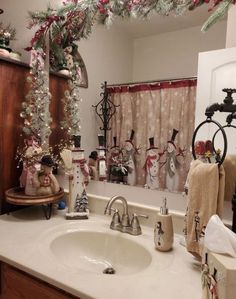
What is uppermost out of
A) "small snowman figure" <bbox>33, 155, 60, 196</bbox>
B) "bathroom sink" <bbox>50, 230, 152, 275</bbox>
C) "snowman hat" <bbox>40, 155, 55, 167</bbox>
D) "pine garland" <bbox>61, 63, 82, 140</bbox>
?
"pine garland" <bbox>61, 63, 82, 140</bbox>

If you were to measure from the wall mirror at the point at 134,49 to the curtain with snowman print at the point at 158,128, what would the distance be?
2 centimetres

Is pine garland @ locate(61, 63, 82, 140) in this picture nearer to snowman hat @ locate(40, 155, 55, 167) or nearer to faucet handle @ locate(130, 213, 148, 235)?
snowman hat @ locate(40, 155, 55, 167)

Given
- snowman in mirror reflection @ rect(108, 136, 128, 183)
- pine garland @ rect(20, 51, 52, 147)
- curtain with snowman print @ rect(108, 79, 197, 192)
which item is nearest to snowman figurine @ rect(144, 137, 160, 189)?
curtain with snowman print @ rect(108, 79, 197, 192)

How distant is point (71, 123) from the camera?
155cm

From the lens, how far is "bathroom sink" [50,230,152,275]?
1.07m

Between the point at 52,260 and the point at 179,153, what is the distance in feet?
2.27

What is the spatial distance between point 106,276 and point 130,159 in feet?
2.07

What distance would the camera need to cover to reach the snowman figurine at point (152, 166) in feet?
4.15

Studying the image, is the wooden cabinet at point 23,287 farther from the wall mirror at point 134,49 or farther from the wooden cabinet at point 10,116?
the wall mirror at point 134,49

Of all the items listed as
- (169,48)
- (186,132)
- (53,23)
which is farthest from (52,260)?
(53,23)

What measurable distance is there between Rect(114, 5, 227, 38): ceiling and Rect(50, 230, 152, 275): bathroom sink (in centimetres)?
96

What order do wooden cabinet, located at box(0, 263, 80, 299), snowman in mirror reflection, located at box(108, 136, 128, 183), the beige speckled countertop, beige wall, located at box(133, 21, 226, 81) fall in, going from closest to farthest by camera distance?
1. the beige speckled countertop
2. wooden cabinet, located at box(0, 263, 80, 299)
3. beige wall, located at box(133, 21, 226, 81)
4. snowman in mirror reflection, located at box(108, 136, 128, 183)

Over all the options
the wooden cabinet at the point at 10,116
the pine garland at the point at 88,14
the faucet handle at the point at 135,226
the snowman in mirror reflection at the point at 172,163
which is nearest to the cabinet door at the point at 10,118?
the wooden cabinet at the point at 10,116

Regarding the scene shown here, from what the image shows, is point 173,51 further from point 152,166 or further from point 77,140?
point 77,140
